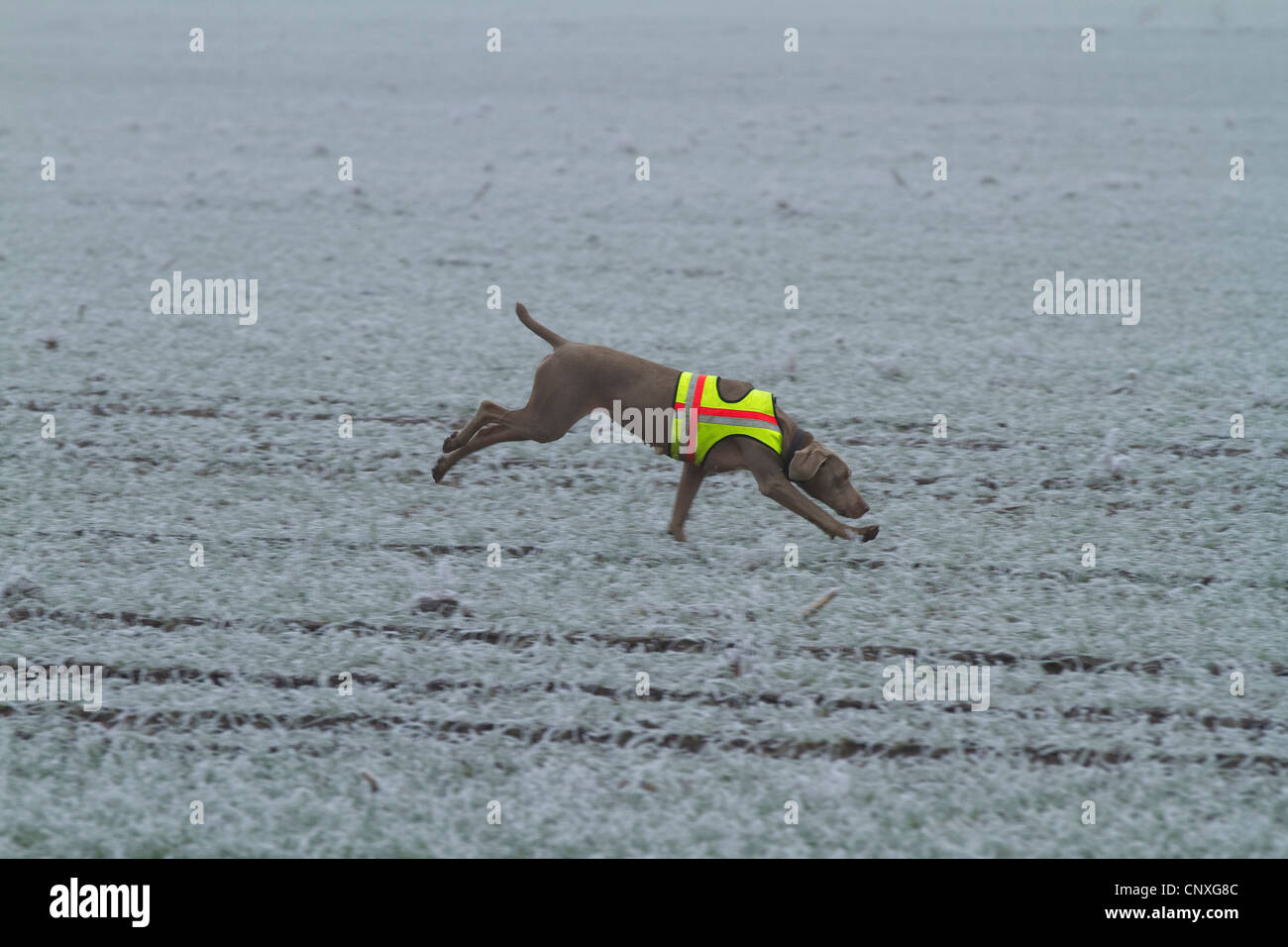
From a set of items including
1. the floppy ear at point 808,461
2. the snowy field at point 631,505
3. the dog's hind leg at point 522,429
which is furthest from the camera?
the dog's hind leg at point 522,429

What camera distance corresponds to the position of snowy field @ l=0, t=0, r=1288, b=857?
3463 mm

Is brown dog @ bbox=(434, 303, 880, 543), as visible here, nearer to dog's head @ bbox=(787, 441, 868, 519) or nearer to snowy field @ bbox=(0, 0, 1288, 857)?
dog's head @ bbox=(787, 441, 868, 519)

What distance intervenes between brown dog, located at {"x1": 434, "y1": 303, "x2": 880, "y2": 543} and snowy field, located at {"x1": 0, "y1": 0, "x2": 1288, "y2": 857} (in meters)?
0.32

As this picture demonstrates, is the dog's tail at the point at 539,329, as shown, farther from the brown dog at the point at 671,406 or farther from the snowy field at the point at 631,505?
the snowy field at the point at 631,505

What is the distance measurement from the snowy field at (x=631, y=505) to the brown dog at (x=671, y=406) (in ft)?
1.05

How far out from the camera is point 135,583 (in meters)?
4.48

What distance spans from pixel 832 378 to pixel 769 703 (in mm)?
3141

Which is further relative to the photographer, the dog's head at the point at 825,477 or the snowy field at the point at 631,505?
the dog's head at the point at 825,477

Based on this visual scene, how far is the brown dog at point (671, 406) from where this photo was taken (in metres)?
4.50

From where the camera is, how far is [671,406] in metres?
4.48

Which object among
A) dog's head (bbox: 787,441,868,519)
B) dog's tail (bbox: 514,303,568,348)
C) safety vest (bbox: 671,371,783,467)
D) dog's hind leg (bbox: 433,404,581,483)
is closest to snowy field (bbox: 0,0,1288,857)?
dog's head (bbox: 787,441,868,519)

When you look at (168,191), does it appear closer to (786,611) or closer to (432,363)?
(432,363)

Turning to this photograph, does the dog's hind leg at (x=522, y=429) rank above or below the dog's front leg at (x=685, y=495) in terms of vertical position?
above

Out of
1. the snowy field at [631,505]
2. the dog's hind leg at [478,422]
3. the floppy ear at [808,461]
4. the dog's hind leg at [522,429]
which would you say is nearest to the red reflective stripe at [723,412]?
the floppy ear at [808,461]
